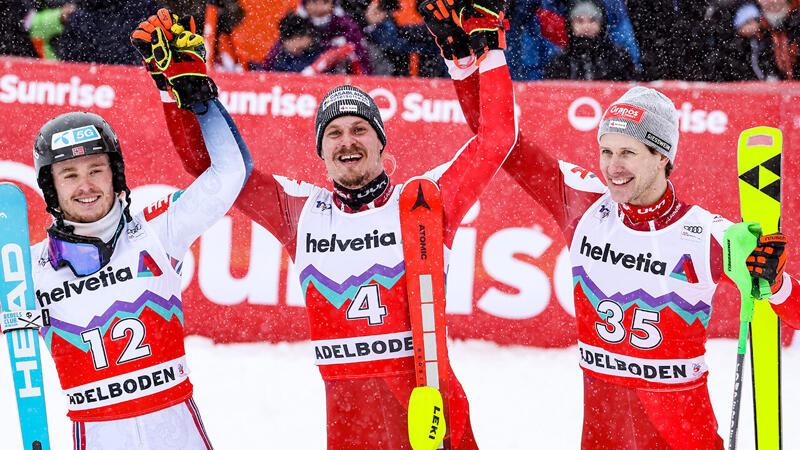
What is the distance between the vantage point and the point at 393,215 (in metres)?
3.96

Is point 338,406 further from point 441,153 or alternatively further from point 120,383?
point 441,153

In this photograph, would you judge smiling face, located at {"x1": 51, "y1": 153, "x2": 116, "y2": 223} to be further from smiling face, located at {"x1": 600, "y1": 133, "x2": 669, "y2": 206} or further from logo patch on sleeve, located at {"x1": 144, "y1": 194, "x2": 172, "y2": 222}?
smiling face, located at {"x1": 600, "y1": 133, "x2": 669, "y2": 206}

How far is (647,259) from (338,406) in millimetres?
1536

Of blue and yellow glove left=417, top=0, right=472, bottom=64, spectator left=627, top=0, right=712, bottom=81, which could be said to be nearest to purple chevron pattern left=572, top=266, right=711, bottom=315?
blue and yellow glove left=417, top=0, right=472, bottom=64

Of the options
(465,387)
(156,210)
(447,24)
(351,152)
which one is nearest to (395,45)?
(465,387)

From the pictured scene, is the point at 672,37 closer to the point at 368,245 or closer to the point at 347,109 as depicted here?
the point at 347,109

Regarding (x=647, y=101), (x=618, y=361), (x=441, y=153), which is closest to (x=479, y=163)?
(x=647, y=101)

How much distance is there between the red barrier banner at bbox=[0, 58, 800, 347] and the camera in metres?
7.07

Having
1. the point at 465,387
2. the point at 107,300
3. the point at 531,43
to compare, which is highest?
the point at 531,43

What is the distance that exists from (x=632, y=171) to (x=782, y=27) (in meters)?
5.39

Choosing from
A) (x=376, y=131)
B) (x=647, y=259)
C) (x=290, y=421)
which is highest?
(x=376, y=131)

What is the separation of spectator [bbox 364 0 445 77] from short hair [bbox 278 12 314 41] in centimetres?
58

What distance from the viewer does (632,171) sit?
3.92m

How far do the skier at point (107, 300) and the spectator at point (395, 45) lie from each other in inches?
189
